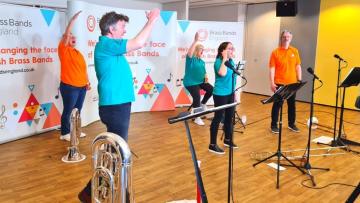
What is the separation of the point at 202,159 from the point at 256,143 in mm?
1047

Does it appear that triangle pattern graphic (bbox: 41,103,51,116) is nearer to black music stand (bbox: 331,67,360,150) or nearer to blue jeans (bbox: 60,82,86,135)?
blue jeans (bbox: 60,82,86,135)

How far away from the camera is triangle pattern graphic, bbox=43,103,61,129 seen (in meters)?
4.77

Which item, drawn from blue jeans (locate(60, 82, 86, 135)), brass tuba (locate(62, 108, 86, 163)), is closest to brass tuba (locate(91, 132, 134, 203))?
brass tuba (locate(62, 108, 86, 163))

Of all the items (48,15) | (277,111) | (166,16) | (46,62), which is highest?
(166,16)

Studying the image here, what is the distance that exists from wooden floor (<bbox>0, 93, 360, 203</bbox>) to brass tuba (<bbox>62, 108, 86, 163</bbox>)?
0.36ft

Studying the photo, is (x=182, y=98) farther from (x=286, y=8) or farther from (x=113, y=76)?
(x=113, y=76)

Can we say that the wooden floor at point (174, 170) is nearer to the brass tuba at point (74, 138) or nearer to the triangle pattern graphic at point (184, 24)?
the brass tuba at point (74, 138)

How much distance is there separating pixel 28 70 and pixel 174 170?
2549mm

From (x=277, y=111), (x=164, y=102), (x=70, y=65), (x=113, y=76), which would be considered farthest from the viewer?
(x=164, y=102)

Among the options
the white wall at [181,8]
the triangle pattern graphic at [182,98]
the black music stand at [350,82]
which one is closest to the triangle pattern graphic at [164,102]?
the triangle pattern graphic at [182,98]

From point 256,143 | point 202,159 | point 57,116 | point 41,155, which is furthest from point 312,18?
point 41,155

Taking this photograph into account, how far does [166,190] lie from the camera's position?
3006mm

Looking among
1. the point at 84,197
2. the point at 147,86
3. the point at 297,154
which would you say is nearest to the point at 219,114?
the point at 297,154

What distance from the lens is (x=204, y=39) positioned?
6.52 meters
